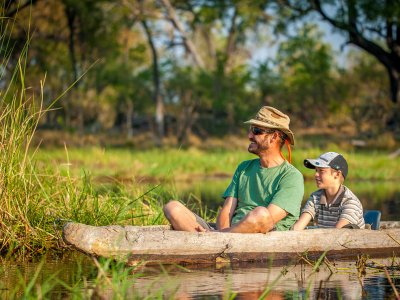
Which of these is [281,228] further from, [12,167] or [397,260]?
[12,167]

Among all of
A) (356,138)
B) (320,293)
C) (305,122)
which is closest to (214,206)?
(320,293)

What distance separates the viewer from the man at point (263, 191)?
7.58 metres

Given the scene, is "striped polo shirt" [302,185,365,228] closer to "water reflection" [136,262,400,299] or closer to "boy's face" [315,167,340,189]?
"boy's face" [315,167,340,189]

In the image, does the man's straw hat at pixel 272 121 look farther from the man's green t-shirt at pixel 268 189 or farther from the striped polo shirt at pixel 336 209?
the striped polo shirt at pixel 336 209

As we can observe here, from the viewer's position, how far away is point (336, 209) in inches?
338

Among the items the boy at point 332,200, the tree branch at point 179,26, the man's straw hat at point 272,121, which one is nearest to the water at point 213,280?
the boy at point 332,200

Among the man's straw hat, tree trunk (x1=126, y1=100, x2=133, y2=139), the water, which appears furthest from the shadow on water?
tree trunk (x1=126, y1=100, x2=133, y2=139)

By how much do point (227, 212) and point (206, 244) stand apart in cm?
43

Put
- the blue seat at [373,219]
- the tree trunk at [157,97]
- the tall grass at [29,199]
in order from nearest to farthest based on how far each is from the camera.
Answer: the tall grass at [29,199] → the blue seat at [373,219] → the tree trunk at [157,97]

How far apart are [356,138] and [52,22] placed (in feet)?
36.6

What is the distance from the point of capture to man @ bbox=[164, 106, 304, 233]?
24.9 feet

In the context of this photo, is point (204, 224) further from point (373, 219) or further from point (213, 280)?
point (373, 219)

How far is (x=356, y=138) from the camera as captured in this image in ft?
91.8

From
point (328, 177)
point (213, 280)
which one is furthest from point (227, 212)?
point (328, 177)
